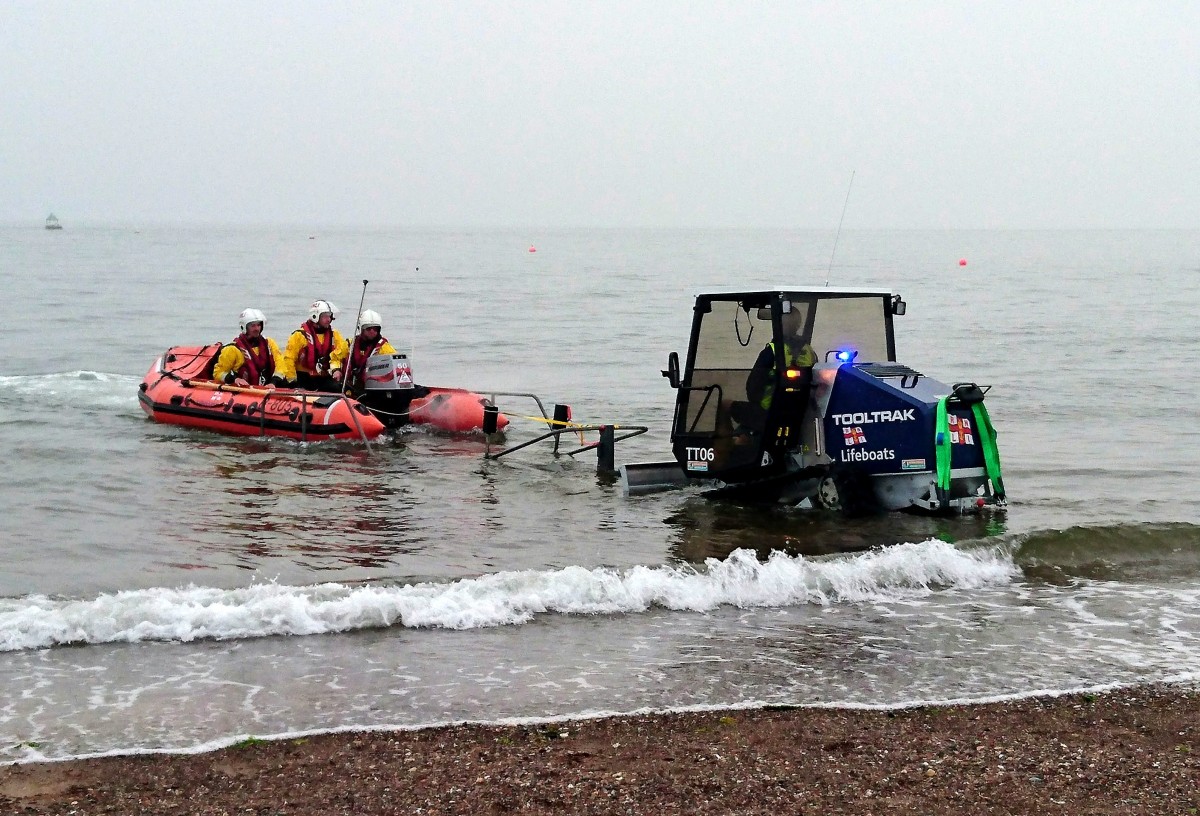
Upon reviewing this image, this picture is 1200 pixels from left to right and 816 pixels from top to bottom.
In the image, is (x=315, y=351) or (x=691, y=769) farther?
(x=315, y=351)

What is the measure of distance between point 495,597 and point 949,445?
3.71 metres

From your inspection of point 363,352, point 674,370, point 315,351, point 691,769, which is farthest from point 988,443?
point 315,351

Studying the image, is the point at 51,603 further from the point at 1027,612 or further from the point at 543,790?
the point at 1027,612

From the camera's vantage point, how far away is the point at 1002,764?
4.95 meters

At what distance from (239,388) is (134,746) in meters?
10.3

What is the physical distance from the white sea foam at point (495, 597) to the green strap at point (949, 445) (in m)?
0.63

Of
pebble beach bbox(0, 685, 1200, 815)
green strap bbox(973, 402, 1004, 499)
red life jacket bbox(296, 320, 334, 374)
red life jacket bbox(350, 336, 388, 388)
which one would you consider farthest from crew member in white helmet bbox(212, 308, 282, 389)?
pebble beach bbox(0, 685, 1200, 815)

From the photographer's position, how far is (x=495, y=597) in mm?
7531

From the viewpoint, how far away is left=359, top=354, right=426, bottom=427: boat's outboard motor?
15.1m

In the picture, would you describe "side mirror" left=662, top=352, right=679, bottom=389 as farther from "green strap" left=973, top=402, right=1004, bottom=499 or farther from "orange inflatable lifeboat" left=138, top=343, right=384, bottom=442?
"orange inflatable lifeboat" left=138, top=343, right=384, bottom=442

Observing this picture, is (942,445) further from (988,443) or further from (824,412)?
(824,412)

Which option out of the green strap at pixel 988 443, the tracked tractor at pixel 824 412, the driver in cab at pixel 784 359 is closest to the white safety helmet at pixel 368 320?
the tracked tractor at pixel 824 412

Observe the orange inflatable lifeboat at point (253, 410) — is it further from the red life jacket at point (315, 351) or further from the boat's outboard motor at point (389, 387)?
the red life jacket at point (315, 351)

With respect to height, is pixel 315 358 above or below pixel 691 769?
above
